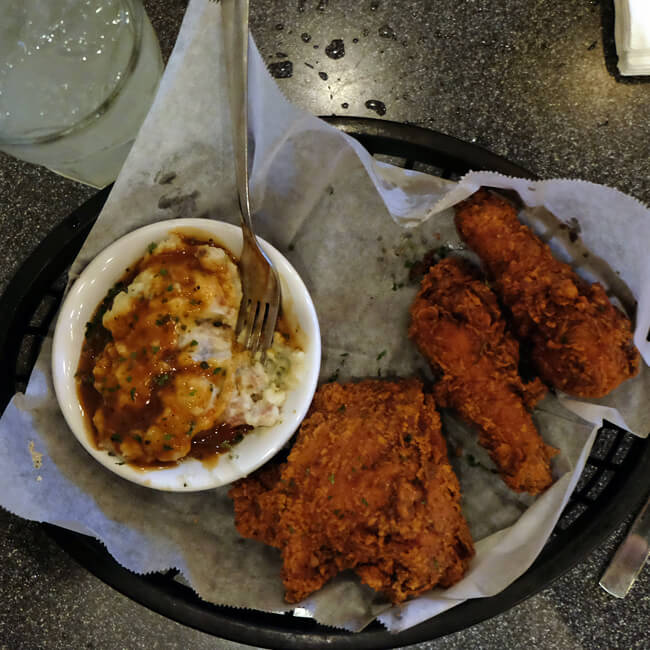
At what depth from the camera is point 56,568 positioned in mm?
1538

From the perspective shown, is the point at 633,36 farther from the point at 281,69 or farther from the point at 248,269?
the point at 248,269

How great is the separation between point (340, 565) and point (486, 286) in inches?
25.4

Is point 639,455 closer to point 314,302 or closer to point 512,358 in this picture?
point 512,358

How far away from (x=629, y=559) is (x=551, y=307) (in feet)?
2.25

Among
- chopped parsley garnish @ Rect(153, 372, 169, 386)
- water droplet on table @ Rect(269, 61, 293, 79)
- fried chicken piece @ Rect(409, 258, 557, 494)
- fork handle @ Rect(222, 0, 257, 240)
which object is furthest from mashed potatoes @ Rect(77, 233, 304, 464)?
water droplet on table @ Rect(269, 61, 293, 79)

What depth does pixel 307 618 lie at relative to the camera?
1.36 metres

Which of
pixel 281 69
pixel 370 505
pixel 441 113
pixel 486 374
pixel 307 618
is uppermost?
pixel 281 69

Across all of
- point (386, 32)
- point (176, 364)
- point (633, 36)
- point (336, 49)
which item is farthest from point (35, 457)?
point (633, 36)

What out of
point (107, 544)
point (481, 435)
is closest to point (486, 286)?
point (481, 435)

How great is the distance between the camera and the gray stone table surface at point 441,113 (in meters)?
1.51

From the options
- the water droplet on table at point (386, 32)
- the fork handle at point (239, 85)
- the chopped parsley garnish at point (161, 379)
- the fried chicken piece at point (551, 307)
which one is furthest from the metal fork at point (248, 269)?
the water droplet on table at point (386, 32)

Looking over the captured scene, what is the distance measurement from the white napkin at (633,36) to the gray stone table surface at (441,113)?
0.13 ft

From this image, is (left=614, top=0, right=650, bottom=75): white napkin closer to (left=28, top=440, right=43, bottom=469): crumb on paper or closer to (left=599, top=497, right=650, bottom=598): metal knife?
(left=599, top=497, right=650, bottom=598): metal knife

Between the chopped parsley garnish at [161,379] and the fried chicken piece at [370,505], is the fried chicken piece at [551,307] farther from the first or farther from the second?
the chopped parsley garnish at [161,379]
